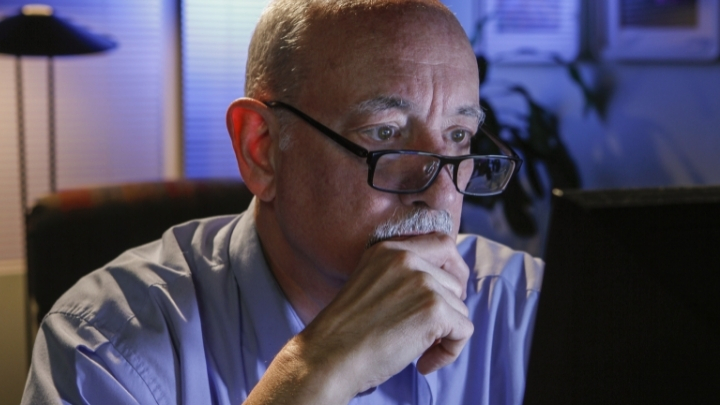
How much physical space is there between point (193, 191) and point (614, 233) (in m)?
1.13

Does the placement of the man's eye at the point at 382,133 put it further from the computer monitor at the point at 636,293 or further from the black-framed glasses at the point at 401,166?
the computer monitor at the point at 636,293

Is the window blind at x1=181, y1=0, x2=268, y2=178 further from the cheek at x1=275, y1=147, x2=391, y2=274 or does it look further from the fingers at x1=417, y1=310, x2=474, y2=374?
the fingers at x1=417, y1=310, x2=474, y2=374

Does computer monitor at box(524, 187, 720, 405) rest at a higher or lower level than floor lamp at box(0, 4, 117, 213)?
lower

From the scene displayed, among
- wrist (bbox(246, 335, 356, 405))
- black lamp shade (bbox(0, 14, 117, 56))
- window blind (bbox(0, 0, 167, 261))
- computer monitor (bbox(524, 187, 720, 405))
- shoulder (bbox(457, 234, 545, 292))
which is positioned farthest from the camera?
window blind (bbox(0, 0, 167, 261))

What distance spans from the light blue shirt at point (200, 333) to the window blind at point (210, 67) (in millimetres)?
2000

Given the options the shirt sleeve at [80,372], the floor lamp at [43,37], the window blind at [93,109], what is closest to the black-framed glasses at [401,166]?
the shirt sleeve at [80,372]

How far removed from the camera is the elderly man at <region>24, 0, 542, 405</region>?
927 millimetres

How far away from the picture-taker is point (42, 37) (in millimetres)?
2562

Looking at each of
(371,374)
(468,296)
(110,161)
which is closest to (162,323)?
(371,374)

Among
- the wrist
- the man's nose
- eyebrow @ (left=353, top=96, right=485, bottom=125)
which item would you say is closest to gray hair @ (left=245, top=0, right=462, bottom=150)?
eyebrow @ (left=353, top=96, right=485, bottom=125)

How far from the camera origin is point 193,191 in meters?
1.48

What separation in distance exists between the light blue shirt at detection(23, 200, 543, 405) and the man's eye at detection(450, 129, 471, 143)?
12.9 inches

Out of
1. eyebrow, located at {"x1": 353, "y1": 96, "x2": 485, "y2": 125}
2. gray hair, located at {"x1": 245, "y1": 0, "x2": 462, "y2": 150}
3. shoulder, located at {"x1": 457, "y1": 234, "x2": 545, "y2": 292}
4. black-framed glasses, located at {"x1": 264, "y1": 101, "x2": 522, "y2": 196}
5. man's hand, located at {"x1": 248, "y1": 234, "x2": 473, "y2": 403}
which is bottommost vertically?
shoulder, located at {"x1": 457, "y1": 234, "x2": 545, "y2": 292}

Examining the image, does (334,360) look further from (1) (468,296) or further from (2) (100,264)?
(2) (100,264)
